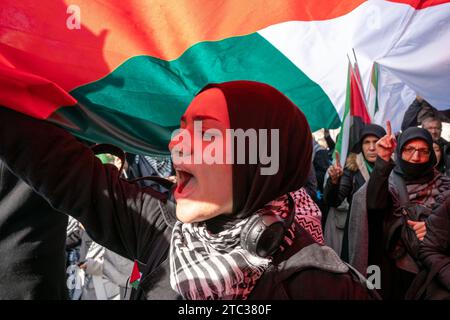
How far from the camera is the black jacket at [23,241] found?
1.96 m

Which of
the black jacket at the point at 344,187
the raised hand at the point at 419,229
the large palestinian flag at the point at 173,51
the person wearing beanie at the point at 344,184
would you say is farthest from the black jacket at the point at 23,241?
the black jacket at the point at 344,187

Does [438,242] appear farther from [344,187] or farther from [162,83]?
[162,83]

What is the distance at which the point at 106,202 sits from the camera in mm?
1622

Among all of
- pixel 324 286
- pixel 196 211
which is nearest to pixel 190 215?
pixel 196 211

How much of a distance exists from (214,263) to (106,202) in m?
0.40

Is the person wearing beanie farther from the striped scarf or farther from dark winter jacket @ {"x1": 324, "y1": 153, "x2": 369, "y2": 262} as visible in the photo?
the striped scarf

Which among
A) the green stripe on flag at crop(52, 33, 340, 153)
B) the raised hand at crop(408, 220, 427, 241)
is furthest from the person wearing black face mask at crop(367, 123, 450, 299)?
the green stripe on flag at crop(52, 33, 340, 153)

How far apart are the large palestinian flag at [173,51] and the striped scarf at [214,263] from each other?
0.65 metres

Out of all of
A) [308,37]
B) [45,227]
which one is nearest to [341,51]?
[308,37]
